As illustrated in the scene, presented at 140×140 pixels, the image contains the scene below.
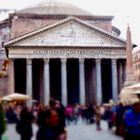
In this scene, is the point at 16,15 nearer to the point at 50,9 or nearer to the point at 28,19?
the point at 28,19

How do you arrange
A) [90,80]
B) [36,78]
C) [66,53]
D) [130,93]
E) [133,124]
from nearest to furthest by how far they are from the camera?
[133,124] → [130,93] → [66,53] → [90,80] → [36,78]

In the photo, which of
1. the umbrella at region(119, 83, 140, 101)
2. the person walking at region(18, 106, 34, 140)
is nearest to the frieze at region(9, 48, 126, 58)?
A: the umbrella at region(119, 83, 140, 101)

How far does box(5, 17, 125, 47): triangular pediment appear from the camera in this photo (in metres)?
38.5

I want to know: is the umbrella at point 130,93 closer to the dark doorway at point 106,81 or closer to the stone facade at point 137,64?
the dark doorway at point 106,81

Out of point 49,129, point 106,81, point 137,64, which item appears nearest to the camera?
point 49,129

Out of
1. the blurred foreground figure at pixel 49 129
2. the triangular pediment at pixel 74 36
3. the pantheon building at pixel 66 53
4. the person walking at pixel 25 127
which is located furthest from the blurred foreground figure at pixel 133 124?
the triangular pediment at pixel 74 36

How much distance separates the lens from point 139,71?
6994cm

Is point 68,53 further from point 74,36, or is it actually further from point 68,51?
point 74,36

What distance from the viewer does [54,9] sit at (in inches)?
1969

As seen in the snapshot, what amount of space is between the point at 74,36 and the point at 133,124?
1245 inches

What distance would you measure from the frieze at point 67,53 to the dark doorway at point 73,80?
16.6 ft

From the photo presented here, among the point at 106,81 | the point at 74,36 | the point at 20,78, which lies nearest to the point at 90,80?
the point at 106,81

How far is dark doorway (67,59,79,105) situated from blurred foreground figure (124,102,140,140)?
119 ft

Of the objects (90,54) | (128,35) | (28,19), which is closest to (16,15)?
(28,19)
